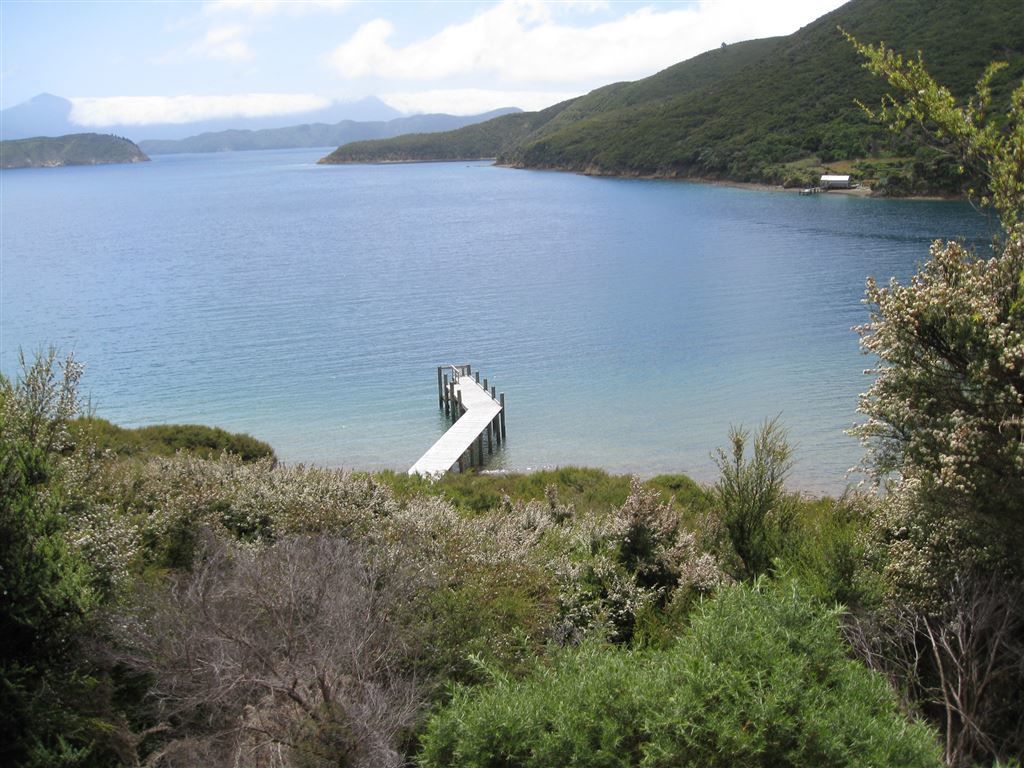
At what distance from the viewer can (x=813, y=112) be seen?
92562 mm

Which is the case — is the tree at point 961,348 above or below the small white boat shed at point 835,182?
below

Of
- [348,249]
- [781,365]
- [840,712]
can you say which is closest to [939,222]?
[781,365]

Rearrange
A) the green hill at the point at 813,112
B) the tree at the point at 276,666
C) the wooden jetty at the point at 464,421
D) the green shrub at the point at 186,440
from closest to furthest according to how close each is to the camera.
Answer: the tree at the point at 276,666 < the green shrub at the point at 186,440 < the wooden jetty at the point at 464,421 < the green hill at the point at 813,112

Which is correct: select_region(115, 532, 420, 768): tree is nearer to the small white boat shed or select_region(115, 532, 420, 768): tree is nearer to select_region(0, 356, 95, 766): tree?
select_region(0, 356, 95, 766): tree

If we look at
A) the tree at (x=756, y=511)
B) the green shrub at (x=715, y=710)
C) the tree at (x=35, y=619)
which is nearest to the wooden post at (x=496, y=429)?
the tree at (x=756, y=511)

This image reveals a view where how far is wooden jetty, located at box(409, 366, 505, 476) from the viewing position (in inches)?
799

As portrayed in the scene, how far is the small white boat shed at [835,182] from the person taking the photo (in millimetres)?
75938

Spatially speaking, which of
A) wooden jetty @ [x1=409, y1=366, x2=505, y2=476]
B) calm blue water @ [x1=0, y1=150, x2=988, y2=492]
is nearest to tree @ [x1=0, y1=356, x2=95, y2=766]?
wooden jetty @ [x1=409, y1=366, x2=505, y2=476]

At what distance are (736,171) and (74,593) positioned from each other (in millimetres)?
91431

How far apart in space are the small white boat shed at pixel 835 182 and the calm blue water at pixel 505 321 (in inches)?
164

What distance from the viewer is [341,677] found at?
22.7ft

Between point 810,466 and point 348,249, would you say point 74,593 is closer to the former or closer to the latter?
point 810,466

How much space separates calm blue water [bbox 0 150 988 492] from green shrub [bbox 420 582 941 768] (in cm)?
1327

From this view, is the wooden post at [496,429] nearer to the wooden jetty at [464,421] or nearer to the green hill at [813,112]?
the wooden jetty at [464,421]
